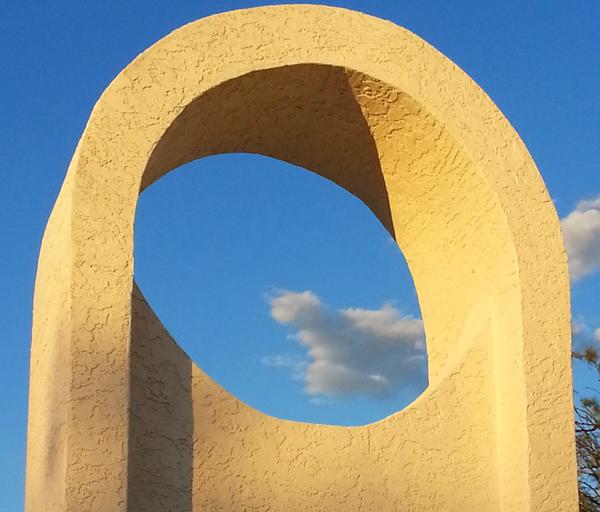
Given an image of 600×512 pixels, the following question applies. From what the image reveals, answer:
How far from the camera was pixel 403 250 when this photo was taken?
7.00 metres

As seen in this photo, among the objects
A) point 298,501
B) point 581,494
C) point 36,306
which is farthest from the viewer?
point 581,494

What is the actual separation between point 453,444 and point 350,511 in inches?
31.6

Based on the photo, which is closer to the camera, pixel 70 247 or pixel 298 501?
pixel 70 247

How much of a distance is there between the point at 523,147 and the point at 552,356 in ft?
4.48

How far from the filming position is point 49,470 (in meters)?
5.15

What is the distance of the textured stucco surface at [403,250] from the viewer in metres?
4.96

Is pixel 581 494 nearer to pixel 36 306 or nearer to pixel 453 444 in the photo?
pixel 453 444

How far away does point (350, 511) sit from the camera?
5.41 meters

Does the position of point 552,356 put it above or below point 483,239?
below

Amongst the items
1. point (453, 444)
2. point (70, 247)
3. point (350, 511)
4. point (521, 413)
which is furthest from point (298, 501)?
point (70, 247)

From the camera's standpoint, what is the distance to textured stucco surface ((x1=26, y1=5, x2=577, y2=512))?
496 centimetres

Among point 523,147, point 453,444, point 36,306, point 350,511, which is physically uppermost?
point 523,147

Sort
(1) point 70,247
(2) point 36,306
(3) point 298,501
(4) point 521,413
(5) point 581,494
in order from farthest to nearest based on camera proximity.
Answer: (5) point 581,494 < (2) point 36,306 < (4) point 521,413 < (3) point 298,501 < (1) point 70,247

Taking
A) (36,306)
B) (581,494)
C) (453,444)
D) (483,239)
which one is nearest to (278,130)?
(483,239)
